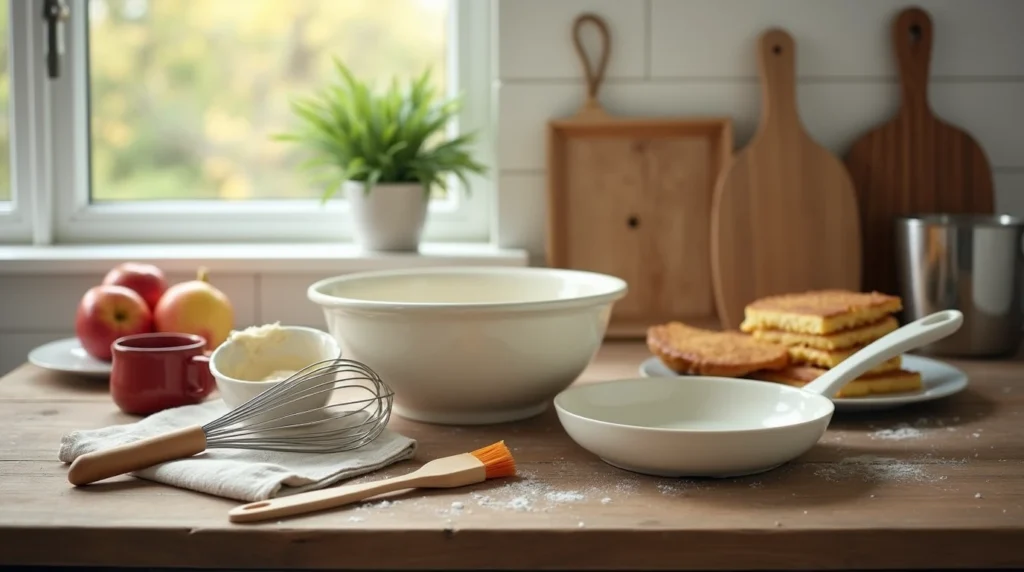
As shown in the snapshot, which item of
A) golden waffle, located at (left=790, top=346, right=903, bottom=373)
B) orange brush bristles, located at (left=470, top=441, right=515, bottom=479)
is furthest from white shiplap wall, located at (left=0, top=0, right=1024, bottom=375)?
orange brush bristles, located at (left=470, top=441, right=515, bottom=479)

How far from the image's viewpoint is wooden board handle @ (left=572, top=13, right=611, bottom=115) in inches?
60.1

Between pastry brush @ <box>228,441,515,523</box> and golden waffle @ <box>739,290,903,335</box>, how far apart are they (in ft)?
1.43

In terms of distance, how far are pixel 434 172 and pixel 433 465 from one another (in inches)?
30.1

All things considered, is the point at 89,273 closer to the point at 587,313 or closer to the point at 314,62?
the point at 314,62

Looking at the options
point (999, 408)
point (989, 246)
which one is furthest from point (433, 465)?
point (989, 246)

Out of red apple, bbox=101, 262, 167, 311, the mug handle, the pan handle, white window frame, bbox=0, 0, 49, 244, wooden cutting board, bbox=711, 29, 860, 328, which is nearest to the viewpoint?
the pan handle

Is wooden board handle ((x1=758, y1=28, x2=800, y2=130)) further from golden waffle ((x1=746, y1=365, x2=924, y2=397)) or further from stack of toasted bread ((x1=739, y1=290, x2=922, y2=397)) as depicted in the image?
golden waffle ((x1=746, y1=365, x2=924, y2=397))

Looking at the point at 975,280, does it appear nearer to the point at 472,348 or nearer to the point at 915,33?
the point at 915,33

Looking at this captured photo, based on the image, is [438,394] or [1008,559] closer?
[1008,559]

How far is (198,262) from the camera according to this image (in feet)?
4.98

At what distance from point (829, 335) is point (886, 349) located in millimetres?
144

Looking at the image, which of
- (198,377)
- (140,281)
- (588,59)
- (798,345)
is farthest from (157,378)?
(588,59)

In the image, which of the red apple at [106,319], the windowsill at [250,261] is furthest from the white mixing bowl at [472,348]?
the windowsill at [250,261]

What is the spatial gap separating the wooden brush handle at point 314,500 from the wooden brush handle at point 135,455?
0.11 metres
